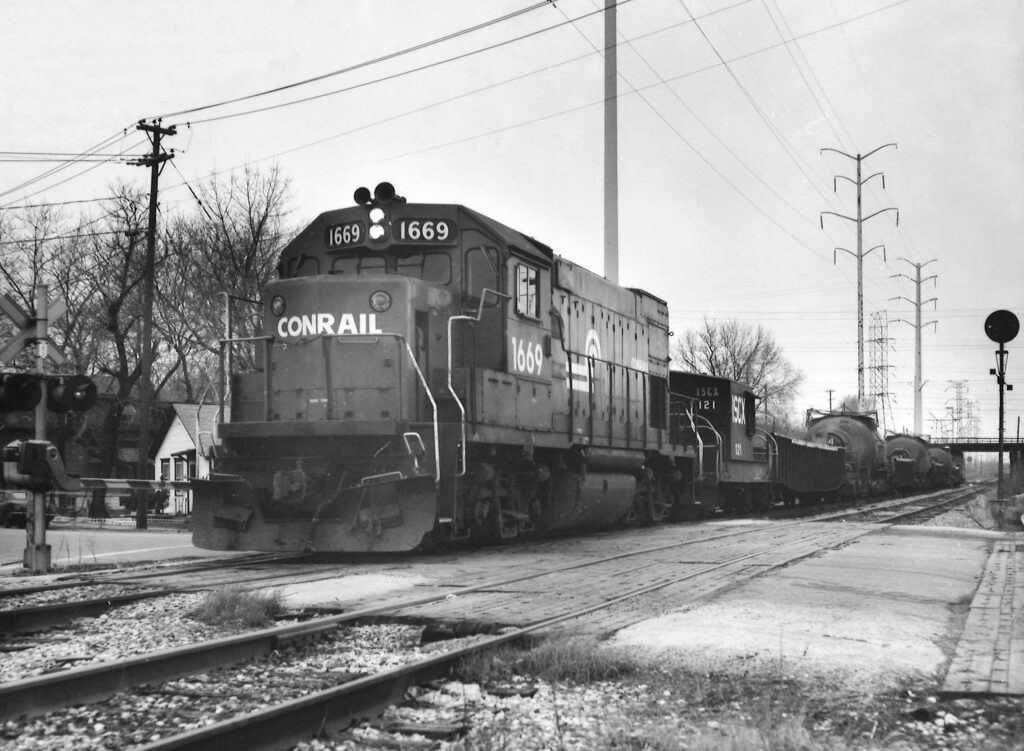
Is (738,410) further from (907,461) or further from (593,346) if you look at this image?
(907,461)

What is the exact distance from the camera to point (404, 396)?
10.9 metres

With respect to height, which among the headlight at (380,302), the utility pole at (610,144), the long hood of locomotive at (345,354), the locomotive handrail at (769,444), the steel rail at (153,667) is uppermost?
the utility pole at (610,144)

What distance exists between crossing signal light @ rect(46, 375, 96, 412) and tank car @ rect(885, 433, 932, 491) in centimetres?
3682

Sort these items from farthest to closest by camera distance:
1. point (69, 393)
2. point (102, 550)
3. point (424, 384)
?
point (102, 550)
point (424, 384)
point (69, 393)

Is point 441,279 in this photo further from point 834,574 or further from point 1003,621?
point 1003,621

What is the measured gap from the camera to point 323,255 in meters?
12.2

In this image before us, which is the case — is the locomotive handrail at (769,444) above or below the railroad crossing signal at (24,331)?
below

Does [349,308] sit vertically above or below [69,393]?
above

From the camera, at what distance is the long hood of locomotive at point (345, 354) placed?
1088 centimetres

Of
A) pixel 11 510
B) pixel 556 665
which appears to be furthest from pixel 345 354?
pixel 11 510

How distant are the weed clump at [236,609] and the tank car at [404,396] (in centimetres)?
314

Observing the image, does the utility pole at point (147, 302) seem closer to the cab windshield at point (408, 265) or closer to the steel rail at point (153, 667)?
the cab windshield at point (408, 265)

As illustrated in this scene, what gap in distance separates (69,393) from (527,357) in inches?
205

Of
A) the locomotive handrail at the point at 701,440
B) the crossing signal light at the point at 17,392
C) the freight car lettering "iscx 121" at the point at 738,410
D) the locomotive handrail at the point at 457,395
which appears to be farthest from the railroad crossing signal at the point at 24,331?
the freight car lettering "iscx 121" at the point at 738,410
